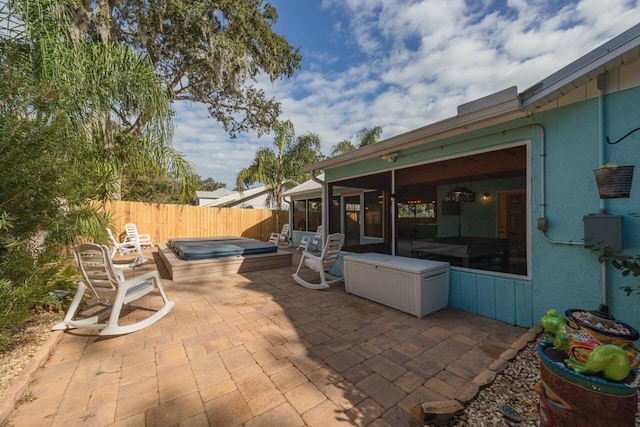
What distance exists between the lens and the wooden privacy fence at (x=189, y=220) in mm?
9555

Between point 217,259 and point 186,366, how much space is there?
3694mm

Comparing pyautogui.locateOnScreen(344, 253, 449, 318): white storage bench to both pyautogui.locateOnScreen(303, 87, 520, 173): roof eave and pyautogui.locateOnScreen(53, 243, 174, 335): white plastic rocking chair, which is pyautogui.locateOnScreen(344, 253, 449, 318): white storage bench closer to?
pyautogui.locateOnScreen(303, 87, 520, 173): roof eave

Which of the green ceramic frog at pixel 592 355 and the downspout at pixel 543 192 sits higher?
the downspout at pixel 543 192

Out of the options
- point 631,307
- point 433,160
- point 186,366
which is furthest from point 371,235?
point 186,366

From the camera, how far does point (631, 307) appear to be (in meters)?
2.31

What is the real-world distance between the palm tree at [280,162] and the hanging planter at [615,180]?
10.9 m

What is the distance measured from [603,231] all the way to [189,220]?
39.2 feet

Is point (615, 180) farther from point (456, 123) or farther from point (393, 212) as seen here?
point (393, 212)

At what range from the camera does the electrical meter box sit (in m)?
2.24

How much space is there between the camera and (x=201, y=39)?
7691mm

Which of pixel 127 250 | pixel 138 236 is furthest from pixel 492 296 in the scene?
pixel 138 236

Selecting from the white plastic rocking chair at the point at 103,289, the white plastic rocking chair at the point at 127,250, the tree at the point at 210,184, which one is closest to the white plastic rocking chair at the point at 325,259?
the white plastic rocking chair at the point at 103,289

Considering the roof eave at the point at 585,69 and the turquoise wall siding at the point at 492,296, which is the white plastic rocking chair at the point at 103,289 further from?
the roof eave at the point at 585,69

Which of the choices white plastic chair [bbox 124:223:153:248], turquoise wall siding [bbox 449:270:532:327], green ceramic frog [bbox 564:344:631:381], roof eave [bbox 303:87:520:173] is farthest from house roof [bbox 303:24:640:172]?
white plastic chair [bbox 124:223:153:248]
